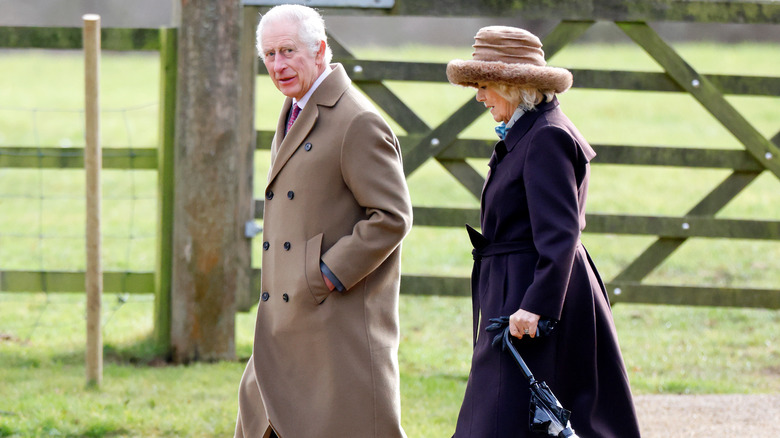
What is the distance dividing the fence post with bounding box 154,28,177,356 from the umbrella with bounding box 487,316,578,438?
2.86 m

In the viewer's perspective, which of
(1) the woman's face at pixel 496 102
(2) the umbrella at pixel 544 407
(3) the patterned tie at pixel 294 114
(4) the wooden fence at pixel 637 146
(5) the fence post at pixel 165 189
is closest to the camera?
(2) the umbrella at pixel 544 407

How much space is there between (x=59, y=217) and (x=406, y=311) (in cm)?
471

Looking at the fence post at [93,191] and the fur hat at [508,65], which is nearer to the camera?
the fur hat at [508,65]

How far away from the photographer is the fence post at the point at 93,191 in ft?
16.4

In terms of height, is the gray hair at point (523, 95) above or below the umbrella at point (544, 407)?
above

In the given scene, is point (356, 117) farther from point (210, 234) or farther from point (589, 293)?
point (210, 234)

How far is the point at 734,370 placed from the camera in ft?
19.8

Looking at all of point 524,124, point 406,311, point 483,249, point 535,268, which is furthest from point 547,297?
point 406,311

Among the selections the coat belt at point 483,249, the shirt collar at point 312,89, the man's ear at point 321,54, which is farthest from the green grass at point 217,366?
the man's ear at point 321,54

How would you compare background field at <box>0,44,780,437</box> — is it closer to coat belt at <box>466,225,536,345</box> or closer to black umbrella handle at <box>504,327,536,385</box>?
coat belt at <box>466,225,536,345</box>

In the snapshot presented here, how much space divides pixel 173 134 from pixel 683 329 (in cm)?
369

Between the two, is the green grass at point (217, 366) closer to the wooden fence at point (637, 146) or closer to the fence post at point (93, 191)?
the fence post at point (93, 191)

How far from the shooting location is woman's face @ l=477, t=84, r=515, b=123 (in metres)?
3.44

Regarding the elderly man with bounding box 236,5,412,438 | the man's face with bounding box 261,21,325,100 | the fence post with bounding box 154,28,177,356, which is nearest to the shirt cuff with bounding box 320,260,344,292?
the elderly man with bounding box 236,5,412,438
